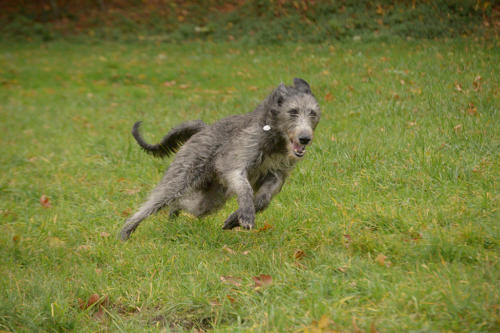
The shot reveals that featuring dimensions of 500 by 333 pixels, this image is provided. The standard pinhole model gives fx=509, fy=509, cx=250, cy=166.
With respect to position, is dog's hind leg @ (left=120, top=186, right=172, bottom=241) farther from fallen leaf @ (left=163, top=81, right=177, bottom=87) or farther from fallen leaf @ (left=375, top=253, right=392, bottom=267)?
fallen leaf @ (left=163, top=81, right=177, bottom=87)

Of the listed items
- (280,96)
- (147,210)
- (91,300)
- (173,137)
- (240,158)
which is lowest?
(91,300)

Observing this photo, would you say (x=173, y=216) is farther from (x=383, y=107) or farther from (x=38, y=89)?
(x=38, y=89)

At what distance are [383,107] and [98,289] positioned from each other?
19.6 ft

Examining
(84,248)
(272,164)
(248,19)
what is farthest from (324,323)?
(248,19)

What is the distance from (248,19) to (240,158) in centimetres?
1717

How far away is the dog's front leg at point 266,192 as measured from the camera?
5.28m

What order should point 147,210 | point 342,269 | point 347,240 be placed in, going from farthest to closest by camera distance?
point 147,210 < point 347,240 < point 342,269

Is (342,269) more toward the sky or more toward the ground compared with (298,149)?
more toward the ground

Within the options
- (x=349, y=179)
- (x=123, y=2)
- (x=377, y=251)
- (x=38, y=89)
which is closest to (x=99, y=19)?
(x=123, y=2)

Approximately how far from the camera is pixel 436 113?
8.11 m

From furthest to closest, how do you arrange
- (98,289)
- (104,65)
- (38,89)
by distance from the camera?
(104,65)
(38,89)
(98,289)

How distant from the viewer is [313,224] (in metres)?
5.42

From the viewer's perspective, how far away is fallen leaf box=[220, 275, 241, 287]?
441 cm

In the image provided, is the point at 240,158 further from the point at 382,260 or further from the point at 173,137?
the point at 382,260
